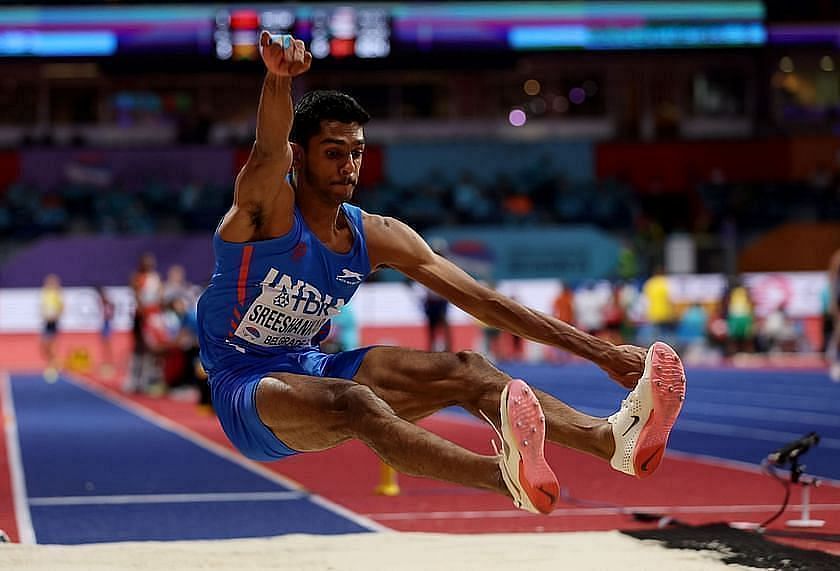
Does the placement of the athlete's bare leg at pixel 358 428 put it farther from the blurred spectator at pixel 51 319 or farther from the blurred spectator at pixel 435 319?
the blurred spectator at pixel 51 319

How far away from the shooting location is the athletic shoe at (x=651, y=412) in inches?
209

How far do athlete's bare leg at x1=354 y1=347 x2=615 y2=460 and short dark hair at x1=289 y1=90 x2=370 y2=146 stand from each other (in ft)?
3.01

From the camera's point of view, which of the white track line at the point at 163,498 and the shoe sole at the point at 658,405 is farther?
the white track line at the point at 163,498

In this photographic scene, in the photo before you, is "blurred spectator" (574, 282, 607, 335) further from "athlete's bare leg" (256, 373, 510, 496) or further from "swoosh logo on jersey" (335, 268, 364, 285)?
"athlete's bare leg" (256, 373, 510, 496)

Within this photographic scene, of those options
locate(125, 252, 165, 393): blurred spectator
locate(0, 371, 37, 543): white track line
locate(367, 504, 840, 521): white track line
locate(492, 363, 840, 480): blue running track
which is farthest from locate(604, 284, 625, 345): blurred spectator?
locate(367, 504, 840, 521): white track line

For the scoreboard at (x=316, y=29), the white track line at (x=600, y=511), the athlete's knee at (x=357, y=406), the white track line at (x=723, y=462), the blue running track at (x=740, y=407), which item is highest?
the scoreboard at (x=316, y=29)

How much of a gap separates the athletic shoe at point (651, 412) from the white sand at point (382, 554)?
3.87 ft

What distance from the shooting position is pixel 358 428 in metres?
5.21

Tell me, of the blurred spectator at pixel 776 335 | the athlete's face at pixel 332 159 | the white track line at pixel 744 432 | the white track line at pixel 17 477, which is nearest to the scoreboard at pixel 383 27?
the blurred spectator at pixel 776 335

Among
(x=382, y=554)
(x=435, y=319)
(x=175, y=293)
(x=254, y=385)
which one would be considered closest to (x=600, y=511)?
(x=382, y=554)

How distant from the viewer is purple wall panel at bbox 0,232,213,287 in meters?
27.7

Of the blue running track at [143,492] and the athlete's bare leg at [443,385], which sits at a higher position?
the athlete's bare leg at [443,385]

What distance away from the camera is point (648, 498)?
31.1 ft

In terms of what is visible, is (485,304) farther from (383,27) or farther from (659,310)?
(383,27)
